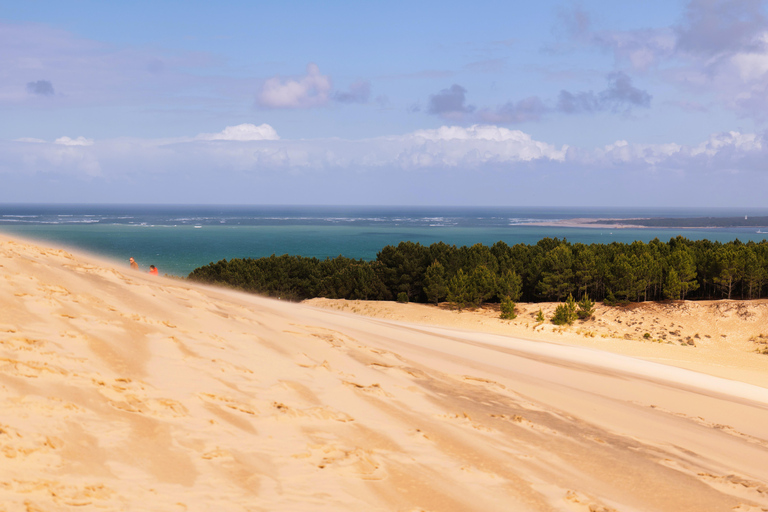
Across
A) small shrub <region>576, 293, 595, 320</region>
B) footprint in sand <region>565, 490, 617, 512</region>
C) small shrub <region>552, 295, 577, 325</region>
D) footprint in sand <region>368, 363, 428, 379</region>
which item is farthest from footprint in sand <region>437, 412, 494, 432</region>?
small shrub <region>576, 293, 595, 320</region>

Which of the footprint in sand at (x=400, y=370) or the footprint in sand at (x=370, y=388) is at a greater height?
the footprint in sand at (x=370, y=388)

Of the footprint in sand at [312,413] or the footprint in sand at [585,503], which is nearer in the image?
the footprint in sand at [585,503]

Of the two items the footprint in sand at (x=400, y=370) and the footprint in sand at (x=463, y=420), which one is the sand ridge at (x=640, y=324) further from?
the footprint in sand at (x=463, y=420)

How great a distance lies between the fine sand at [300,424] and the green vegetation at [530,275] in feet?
61.2

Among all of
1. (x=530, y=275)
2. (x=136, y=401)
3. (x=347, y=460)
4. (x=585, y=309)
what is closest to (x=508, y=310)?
(x=585, y=309)

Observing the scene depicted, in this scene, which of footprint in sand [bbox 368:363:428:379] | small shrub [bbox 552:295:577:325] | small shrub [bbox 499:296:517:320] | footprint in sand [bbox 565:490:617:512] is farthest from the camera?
small shrub [bbox 499:296:517:320]

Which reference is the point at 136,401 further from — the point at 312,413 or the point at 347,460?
the point at 347,460

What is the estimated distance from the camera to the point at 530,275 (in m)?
30.6

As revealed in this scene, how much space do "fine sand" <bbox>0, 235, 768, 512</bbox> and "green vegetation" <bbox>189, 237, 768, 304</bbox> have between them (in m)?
18.7

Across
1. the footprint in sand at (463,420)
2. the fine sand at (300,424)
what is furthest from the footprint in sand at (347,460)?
the footprint in sand at (463,420)

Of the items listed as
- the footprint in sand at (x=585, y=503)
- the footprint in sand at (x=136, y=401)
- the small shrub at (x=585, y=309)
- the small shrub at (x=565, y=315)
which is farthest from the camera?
the small shrub at (x=585, y=309)

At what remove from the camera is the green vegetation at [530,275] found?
2803 centimetres

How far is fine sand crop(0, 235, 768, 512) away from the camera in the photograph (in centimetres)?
416

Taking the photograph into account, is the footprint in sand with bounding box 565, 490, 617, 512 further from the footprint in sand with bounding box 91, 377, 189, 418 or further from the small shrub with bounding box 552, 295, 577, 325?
the small shrub with bounding box 552, 295, 577, 325
